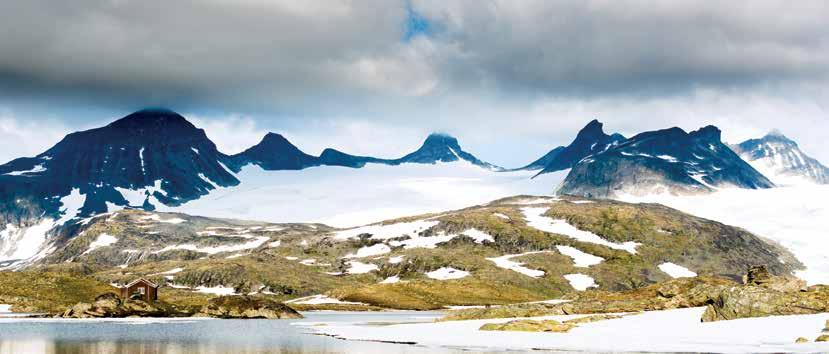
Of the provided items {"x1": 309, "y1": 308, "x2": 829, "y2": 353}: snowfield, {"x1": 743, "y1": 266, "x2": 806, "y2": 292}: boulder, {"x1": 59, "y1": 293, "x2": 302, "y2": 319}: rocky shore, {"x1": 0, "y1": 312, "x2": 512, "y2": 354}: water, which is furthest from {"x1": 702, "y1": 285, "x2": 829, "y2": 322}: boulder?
{"x1": 59, "y1": 293, "x2": 302, "y2": 319}: rocky shore

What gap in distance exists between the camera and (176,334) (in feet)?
368

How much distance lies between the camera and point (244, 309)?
187375 mm

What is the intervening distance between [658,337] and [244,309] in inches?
4673

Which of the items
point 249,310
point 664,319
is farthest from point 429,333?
point 249,310

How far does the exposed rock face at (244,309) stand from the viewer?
185m

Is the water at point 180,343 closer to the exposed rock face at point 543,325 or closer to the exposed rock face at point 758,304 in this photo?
the exposed rock face at point 543,325

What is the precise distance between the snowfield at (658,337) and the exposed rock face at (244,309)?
284 feet

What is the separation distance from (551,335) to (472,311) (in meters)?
46.8

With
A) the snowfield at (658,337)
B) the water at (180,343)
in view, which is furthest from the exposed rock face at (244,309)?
the snowfield at (658,337)

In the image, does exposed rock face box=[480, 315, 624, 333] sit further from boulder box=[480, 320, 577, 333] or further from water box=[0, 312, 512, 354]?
water box=[0, 312, 512, 354]

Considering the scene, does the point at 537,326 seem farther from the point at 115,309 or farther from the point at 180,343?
the point at 115,309

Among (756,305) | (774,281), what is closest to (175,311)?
(774,281)

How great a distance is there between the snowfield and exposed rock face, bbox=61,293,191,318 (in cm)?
9156

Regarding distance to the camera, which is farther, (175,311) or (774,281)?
(175,311)
